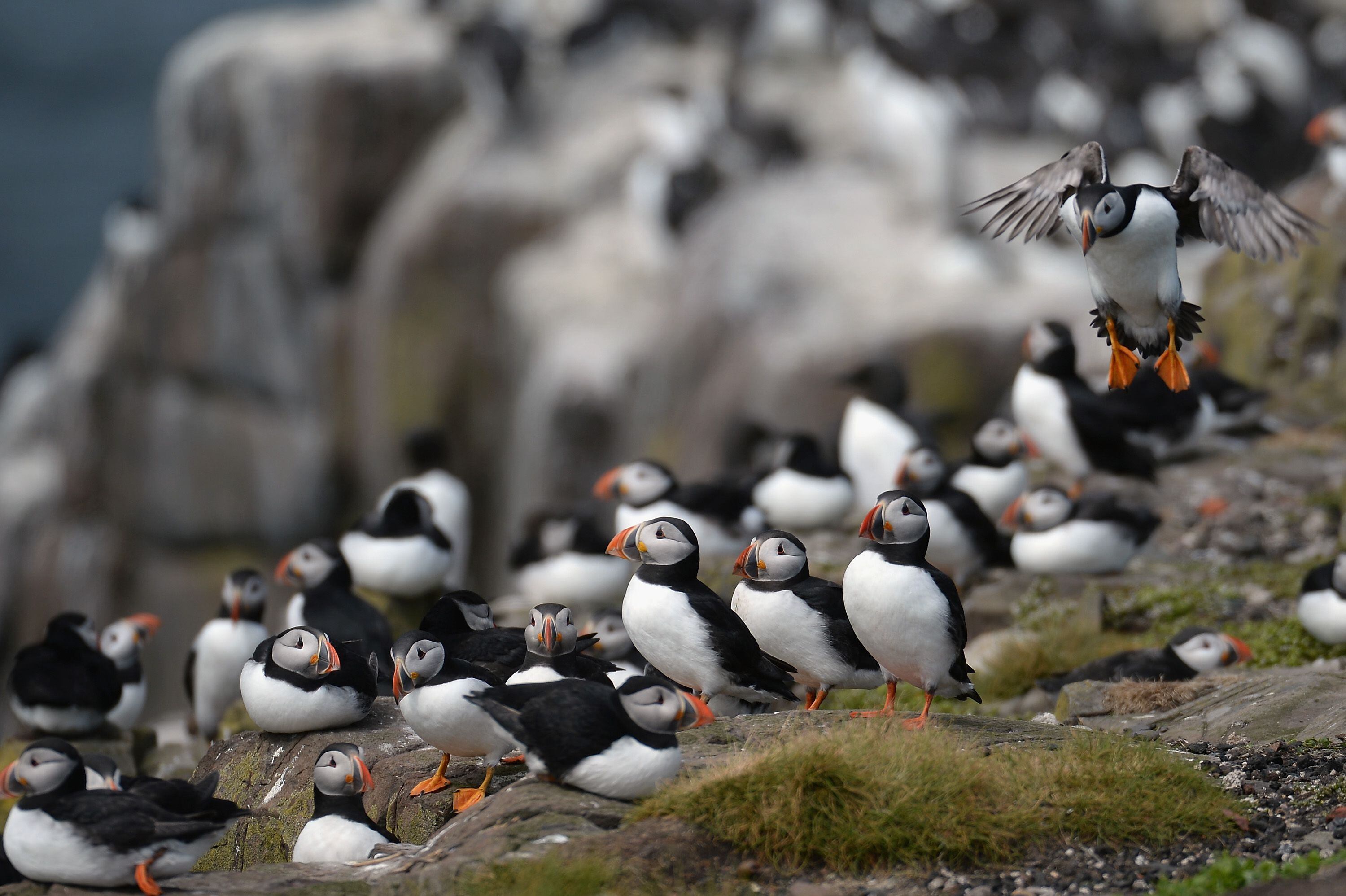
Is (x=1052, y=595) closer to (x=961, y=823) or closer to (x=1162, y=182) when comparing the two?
(x=961, y=823)

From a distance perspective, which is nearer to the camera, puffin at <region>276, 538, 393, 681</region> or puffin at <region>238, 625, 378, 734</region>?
puffin at <region>238, 625, 378, 734</region>

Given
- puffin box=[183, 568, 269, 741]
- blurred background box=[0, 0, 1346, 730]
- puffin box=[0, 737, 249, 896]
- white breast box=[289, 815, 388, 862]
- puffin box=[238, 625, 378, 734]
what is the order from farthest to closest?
1. blurred background box=[0, 0, 1346, 730]
2. puffin box=[183, 568, 269, 741]
3. puffin box=[238, 625, 378, 734]
4. white breast box=[289, 815, 388, 862]
5. puffin box=[0, 737, 249, 896]

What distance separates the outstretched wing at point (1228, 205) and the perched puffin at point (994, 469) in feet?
11.3

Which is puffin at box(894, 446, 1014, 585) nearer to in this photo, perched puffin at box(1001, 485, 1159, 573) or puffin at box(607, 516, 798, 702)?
perched puffin at box(1001, 485, 1159, 573)

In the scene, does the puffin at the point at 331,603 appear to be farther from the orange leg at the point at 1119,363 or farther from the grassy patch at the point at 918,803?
the orange leg at the point at 1119,363

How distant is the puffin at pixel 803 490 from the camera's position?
30.7 ft

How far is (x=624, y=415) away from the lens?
667 inches

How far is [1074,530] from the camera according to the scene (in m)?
8.15

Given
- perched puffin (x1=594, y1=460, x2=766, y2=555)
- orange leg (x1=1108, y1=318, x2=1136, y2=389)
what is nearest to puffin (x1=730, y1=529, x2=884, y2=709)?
orange leg (x1=1108, y1=318, x2=1136, y2=389)

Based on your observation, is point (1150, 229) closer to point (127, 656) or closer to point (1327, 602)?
point (1327, 602)

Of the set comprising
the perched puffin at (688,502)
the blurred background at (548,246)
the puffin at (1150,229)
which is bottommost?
the perched puffin at (688,502)

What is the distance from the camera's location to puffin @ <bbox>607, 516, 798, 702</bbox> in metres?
5.05

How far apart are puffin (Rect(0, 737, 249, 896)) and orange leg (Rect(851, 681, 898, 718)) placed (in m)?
2.12

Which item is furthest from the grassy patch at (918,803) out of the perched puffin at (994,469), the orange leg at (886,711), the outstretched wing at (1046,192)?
the perched puffin at (994,469)
